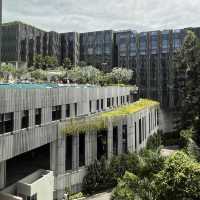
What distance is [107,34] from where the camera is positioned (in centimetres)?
11825

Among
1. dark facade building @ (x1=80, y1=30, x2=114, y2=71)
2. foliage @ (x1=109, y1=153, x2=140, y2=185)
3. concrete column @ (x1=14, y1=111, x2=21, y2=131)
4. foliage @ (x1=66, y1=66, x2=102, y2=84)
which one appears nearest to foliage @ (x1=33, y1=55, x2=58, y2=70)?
foliage @ (x1=66, y1=66, x2=102, y2=84)

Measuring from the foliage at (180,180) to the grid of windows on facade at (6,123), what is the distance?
12385 millimetres

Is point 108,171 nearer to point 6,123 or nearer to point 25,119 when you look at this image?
point 25,119

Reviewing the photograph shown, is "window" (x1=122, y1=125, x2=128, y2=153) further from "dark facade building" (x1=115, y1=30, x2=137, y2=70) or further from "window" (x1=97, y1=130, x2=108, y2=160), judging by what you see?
"dark facade building" (x1=115, y1=30, x2=137, y2=70)

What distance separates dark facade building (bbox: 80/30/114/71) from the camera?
119 meters

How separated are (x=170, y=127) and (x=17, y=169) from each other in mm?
Answer: 60076

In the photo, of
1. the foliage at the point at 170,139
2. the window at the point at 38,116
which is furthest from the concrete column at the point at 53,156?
the foliage at the point at 170,139

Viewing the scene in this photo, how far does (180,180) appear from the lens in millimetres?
19719

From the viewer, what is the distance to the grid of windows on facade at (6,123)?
2559 cm

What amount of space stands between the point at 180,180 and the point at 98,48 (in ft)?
339

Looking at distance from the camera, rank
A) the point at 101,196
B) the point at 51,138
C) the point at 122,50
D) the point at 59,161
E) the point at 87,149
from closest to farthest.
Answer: the point at 51,138 < the point at 59,161 < the point at 101,196 < the point at 87,149 < the point at 122,50

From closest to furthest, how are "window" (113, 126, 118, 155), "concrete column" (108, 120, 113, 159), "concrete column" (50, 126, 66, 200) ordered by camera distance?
1. "concrete column" (50, 126, 66, 200)
2. "concrete column" (108, 120, 113, 159)
3. "window" (113, 126, 118, 155)

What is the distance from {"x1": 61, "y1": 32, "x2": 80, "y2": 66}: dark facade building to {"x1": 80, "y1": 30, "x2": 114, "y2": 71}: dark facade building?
156 cm

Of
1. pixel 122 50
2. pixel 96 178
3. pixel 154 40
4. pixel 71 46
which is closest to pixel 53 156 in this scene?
pixel 96 178
